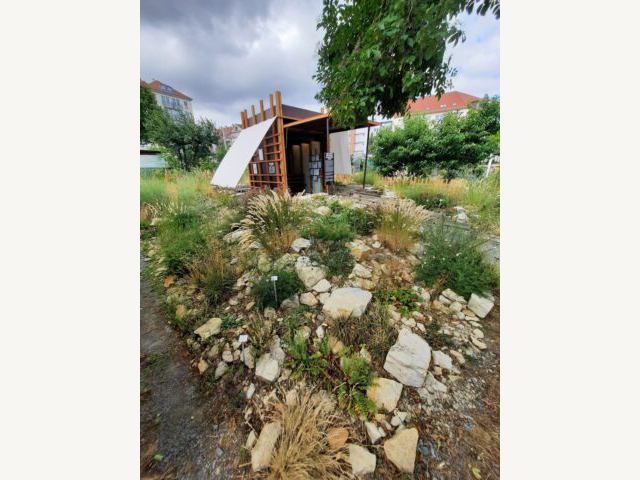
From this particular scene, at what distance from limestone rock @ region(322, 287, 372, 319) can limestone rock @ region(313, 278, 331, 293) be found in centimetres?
12

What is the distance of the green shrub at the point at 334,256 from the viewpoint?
244 centimetres

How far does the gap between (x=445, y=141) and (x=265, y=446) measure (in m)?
11.1

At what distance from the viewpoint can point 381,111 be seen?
7.94 ft

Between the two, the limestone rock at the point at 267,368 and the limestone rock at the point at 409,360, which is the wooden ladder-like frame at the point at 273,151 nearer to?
the limestone rock at the point at 267,368

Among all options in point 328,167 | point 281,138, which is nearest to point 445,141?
point 328,167

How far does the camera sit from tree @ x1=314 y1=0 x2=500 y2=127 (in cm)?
155

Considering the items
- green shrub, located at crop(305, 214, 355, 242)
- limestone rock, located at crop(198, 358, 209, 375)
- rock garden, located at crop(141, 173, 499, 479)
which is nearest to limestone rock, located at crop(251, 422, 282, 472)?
rock garden, located at crop(141, 173, 499, 479)

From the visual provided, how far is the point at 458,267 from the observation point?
7.20 feet

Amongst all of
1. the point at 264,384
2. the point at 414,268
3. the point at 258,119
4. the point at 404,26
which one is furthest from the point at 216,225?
the point at 258,119

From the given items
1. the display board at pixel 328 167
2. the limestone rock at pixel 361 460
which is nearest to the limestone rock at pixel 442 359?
the limestone rock at pixel 361 460

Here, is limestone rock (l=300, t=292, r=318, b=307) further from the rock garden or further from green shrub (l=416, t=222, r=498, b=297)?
green shrub (l=416, t=222, r=498, b=297)

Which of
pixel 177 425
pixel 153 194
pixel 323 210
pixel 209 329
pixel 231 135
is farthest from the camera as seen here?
pixel 231 135

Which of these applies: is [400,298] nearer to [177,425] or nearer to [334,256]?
[334,256]

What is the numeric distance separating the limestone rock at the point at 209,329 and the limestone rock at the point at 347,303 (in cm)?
97
